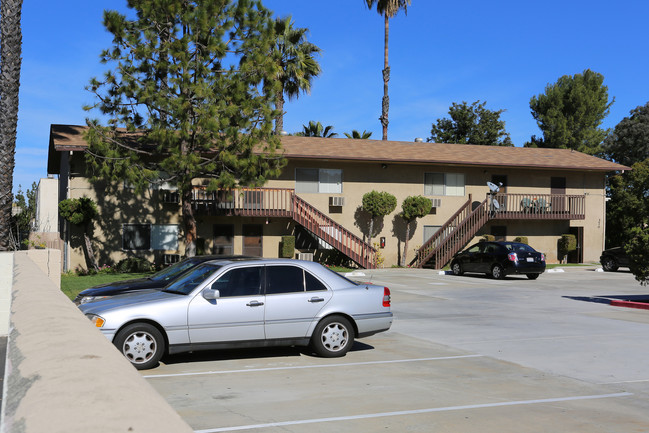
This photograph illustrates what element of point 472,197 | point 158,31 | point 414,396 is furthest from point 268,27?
point 414,396

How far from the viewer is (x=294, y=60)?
40.5 m

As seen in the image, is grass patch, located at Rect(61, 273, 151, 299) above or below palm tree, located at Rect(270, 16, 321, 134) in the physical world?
below

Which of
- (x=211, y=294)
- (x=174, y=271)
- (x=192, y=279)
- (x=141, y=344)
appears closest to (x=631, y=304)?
(x=174, y=271)

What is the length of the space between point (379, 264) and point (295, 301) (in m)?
21.9

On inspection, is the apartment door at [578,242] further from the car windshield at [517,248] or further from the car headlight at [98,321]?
the car headlight at [98,321]

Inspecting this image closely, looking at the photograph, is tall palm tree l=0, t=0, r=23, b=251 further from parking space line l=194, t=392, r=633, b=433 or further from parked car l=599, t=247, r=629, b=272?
parked car l=599, t=247, r=629, b=272

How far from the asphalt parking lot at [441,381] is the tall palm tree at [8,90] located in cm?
1015

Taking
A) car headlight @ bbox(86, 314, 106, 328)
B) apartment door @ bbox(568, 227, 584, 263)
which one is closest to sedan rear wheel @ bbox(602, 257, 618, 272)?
apartment door @ bbox(568, 227, 584, 263)

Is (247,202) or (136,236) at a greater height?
(247,202)

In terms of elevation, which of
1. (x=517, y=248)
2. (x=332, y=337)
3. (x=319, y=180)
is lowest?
(x=332, y=337)

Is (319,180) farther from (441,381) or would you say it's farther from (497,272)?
(441,381)

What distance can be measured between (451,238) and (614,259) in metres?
7.91

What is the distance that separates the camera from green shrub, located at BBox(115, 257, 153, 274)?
87.1ft

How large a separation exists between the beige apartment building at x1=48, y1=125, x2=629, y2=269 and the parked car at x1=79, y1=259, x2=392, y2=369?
15.4 metres
